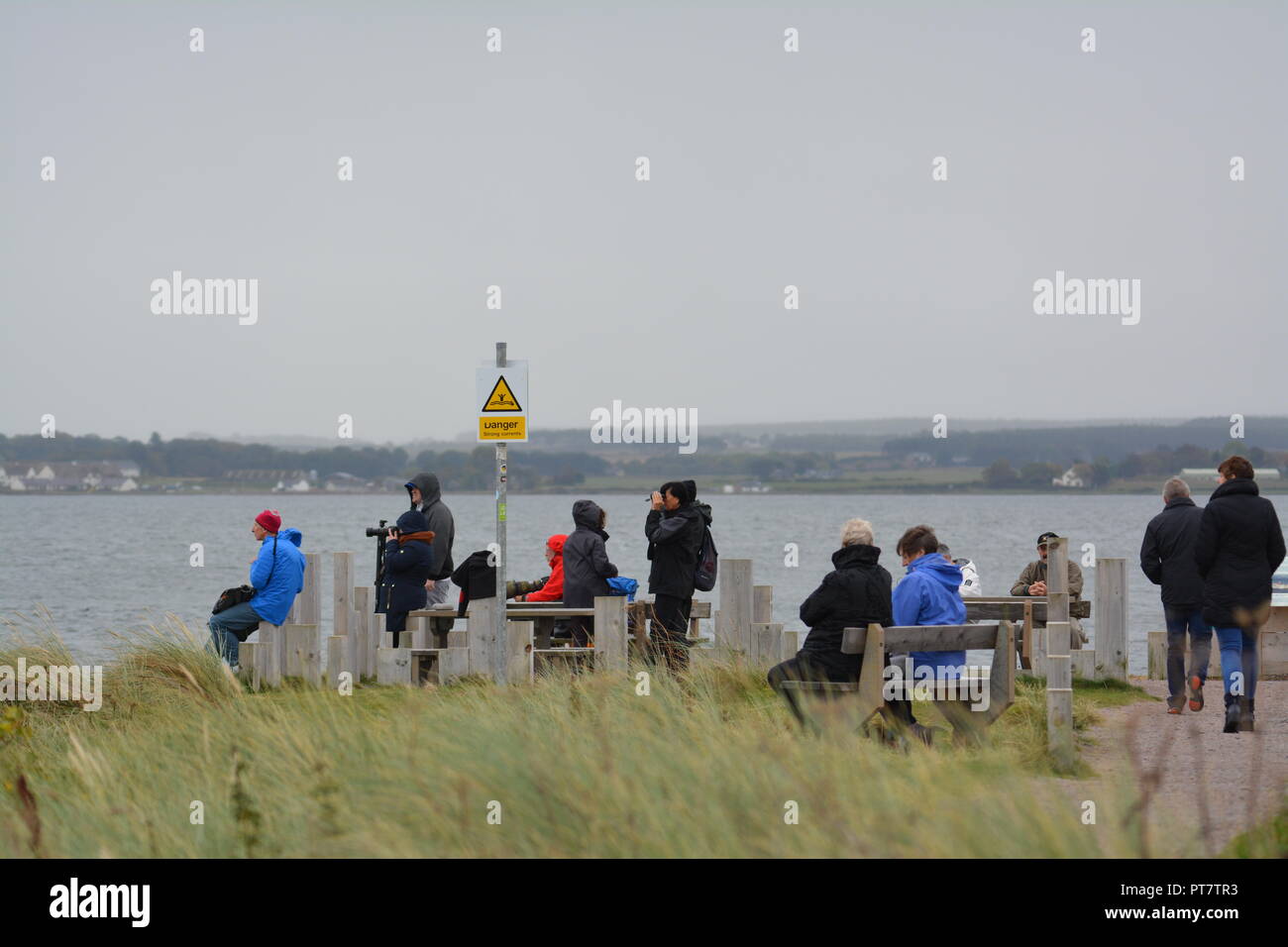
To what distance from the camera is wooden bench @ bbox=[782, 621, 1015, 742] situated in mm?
9062

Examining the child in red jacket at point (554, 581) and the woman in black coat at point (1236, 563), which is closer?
the woman in black coat at point (1236, 563)

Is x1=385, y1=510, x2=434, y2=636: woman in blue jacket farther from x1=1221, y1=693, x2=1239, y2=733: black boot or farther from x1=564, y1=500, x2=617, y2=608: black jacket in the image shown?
x1=1221, y1=693, x2=1239, y2=733: black boot

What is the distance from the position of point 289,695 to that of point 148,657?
249 cm

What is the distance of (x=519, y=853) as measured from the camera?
620 centimetres

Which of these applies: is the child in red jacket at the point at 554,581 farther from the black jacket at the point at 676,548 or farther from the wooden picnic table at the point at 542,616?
the black jacket at the point at 676,548

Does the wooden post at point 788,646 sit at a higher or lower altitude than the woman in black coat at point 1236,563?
lower

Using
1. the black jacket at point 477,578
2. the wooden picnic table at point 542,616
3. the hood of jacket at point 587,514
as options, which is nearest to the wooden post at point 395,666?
the black jacket at point 477,578

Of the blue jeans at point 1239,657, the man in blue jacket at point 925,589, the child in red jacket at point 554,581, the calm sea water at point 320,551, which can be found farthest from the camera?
the calm sea water at point 320,551

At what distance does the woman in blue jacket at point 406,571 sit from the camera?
14047mm

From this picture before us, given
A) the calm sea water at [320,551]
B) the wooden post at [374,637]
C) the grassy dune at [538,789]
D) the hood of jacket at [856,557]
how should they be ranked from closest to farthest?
1. the grassy dune at [538,789]
2. the hood of jacket at [856,557]
3. the wooden post at [374,637]
4. the calm sea water at [320,551]

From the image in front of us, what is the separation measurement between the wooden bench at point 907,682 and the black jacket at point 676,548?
3.55 metres

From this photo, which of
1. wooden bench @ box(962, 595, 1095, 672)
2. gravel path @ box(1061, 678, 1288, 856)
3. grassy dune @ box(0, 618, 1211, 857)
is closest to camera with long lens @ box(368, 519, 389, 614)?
grassy dune @ box(0, 618, 1211, 857)

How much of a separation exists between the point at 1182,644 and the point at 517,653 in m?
5.39

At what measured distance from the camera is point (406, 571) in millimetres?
14070
